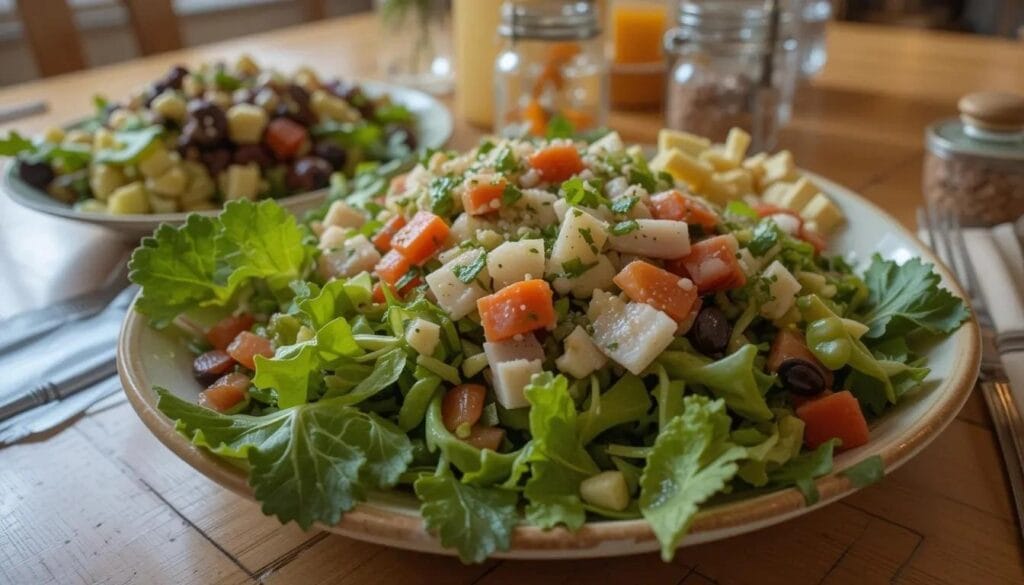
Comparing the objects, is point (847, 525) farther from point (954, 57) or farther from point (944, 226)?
point (954, 57)

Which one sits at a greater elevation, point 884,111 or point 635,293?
point 635,293

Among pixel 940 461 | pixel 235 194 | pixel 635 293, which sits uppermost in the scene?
pixel 635 293

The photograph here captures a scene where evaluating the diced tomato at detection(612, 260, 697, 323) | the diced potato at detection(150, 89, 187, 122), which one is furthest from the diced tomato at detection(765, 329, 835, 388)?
the diced potato at detection(150, 89, 187, 122)

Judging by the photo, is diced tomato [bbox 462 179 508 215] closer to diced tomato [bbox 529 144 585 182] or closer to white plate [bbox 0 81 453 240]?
diced tomato [bbox 529 144 585 182]

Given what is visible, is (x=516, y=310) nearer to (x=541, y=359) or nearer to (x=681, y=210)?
(x=541, y=359)

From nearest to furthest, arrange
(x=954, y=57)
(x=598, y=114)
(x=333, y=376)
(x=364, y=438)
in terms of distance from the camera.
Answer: (x=364, y=438) → (x=333, y=376) → (x=598, y=114) → (x=954, y=57)

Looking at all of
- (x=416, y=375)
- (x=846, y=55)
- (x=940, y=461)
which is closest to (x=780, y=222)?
(x=940, y=461)
